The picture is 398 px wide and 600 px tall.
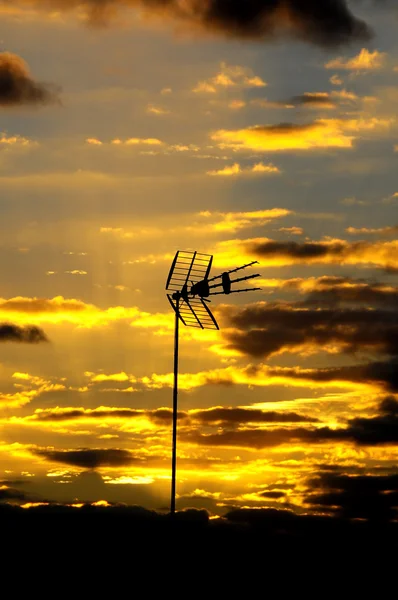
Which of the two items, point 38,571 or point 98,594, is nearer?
point 98,594

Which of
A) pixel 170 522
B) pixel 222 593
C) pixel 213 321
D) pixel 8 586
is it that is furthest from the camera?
pixel 8 586

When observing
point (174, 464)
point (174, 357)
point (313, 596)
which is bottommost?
point (313, 596)

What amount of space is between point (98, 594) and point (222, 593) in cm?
819

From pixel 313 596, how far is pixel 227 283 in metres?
26.9

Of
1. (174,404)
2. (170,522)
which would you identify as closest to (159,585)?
(170,522)

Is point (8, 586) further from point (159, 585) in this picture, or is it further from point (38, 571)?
point (159, 585)

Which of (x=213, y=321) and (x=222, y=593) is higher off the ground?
(x=213, y=321)

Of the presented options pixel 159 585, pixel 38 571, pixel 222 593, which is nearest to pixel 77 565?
pixel 38 571

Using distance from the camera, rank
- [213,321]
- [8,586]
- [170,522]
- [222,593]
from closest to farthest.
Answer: [170,522]
[213,321]
[222,593]
[8,586]

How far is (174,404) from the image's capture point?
177 ft

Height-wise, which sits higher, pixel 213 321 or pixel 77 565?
pixel 213 321

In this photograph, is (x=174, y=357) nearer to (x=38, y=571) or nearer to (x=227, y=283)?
(x=227, y=283)

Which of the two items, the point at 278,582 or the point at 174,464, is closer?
the point at 174,464

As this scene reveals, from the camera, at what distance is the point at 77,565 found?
7681cm
